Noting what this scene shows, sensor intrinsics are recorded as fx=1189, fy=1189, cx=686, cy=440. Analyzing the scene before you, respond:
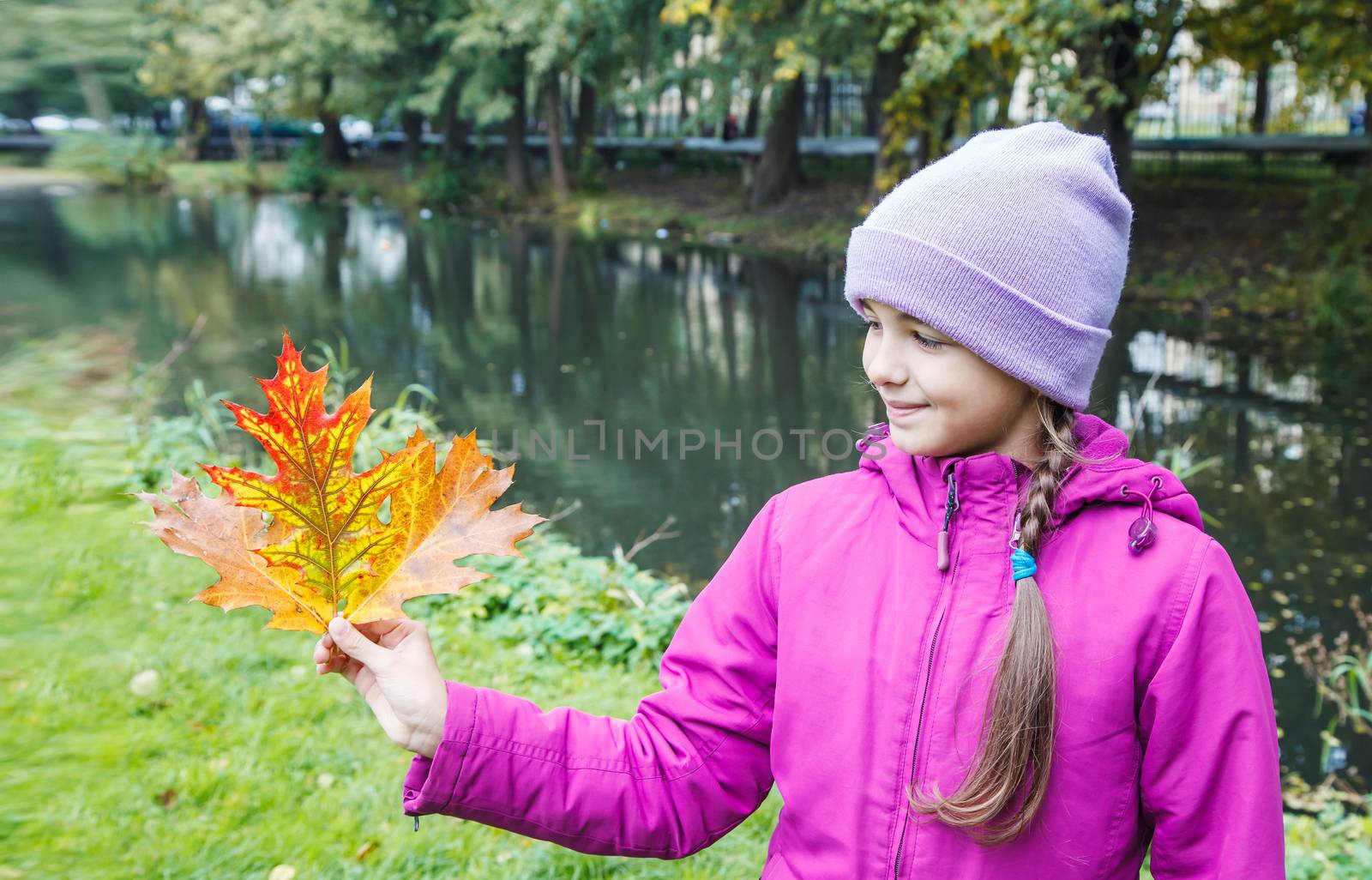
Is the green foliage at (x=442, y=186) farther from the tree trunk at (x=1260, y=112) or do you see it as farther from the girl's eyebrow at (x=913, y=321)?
the girl's eyebrow at (x=913, y=321)

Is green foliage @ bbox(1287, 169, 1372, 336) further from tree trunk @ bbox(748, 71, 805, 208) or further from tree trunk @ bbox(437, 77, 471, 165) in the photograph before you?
tree trunk @ bbox(437, 77, 471, 165)

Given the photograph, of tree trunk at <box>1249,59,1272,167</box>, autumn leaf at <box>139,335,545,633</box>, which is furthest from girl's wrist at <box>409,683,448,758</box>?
tree trunk at <box>1249,59,1272,167</box>

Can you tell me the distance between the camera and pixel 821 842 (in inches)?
53.7

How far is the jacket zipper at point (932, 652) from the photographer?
1.30 m

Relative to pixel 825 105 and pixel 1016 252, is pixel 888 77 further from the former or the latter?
pixel 1016 252

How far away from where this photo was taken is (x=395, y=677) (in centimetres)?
129

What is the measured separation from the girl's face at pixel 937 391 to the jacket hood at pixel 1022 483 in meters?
0.03

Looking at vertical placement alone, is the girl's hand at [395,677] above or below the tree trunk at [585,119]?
below

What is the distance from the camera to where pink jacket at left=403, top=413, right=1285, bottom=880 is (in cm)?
122

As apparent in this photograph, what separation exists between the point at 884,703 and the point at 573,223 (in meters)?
22.5

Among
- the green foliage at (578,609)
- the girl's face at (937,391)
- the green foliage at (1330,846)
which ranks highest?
the girl's face at (937,391)

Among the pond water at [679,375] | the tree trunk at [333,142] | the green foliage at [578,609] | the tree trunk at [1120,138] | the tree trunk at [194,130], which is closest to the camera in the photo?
the green foliage at [578,609]

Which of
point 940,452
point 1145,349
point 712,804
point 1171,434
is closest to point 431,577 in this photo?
point 712,804

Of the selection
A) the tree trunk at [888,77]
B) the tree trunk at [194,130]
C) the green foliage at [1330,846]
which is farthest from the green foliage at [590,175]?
the green foliage at [1330,846]
